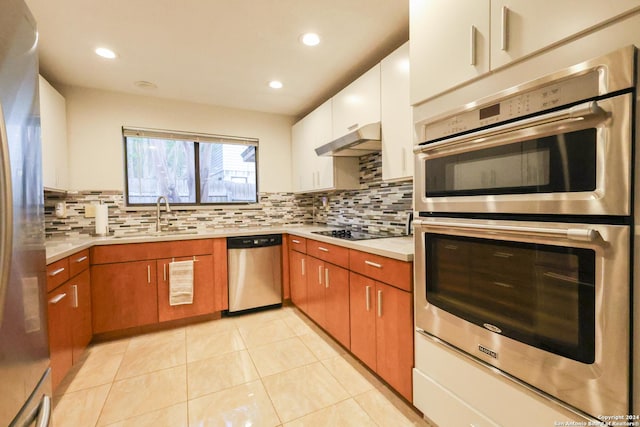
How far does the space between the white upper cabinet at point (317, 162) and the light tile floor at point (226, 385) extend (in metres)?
1.47

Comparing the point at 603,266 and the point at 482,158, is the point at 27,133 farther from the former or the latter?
the point at 603,266

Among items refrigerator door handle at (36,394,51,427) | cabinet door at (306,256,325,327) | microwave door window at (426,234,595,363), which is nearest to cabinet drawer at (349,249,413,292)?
microwave door window at (426,234,595,363)

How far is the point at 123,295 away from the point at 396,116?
8.80 ft

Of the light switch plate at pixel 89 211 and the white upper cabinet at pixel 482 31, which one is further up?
the white upper cabinet at pixel 482 31

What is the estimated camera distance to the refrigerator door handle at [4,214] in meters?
0.60

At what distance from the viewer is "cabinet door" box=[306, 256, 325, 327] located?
2.42 m

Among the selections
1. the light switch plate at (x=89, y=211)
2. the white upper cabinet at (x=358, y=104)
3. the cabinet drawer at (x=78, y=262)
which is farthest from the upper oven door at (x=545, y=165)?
the light switch plate at (x=89, y=211)

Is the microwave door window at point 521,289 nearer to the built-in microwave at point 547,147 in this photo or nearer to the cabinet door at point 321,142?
the built-in microwave at point 547,147

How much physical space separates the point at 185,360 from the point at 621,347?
240 centimetres

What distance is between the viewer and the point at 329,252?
227 cm

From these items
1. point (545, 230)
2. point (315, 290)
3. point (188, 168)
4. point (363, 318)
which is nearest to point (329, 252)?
point (315, 290)

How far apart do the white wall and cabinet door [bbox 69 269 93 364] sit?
1.11 metres

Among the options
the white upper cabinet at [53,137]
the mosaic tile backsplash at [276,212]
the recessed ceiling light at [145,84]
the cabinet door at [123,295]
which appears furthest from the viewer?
the recessed ceiling light at [145,84]

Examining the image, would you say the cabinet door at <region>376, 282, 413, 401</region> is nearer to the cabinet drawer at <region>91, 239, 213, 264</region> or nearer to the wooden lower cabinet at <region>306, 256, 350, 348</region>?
the wooden lower cabinet at <region>306, 256, 350, 348</region>
